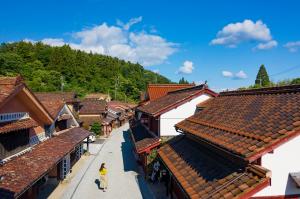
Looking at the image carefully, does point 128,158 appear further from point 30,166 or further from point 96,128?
point 96,128

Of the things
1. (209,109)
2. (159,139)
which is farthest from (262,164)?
(159,139)

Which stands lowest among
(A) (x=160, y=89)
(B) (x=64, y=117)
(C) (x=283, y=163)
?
(C) (x=283, y=163)

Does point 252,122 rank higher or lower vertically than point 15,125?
higher

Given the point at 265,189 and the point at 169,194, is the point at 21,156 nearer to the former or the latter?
the point at 169,194

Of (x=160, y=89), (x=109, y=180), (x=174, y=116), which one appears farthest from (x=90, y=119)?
(x=174, y=116)

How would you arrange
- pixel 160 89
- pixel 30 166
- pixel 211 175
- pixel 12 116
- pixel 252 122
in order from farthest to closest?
pixel 160 89 < pixel 12 116 < pixel 30 166 < pixel 252 122 < pixel 211 175

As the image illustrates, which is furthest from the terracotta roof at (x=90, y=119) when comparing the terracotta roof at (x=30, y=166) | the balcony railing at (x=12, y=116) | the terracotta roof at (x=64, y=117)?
the balcony railing at (x=12, y=116)

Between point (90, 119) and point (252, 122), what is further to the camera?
point (90, 119)
